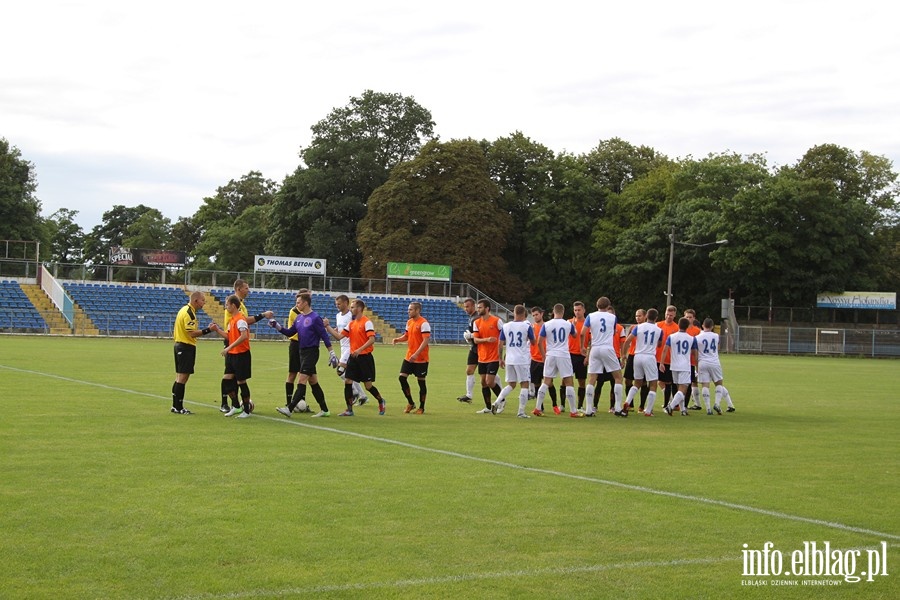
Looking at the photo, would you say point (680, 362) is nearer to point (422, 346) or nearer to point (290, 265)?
point (422, 346)

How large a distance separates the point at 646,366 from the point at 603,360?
43.7 inches

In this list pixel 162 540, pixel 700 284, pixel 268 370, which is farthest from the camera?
pixel 700 284

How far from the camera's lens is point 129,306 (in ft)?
185

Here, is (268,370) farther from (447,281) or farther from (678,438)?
(447,281)

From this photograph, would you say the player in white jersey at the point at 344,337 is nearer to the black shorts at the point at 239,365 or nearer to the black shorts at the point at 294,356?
the black shorts at the point at 294,356

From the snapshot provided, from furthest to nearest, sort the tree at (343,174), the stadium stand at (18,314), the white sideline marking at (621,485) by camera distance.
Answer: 1. the tree at (343,174)
2. the stadium stand at (18,314)
3. the white sideline marking at (621,485)

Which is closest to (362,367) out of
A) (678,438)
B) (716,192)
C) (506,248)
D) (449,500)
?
(678,438)

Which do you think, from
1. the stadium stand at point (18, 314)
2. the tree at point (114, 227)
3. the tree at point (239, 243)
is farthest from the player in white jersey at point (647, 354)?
the tree at point (114, 227)

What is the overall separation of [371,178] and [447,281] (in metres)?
13.5

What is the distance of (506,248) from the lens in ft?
249

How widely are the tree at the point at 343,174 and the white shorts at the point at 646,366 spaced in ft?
189

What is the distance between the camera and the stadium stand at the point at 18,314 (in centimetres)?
5084

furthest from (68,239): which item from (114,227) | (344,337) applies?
(344,337)

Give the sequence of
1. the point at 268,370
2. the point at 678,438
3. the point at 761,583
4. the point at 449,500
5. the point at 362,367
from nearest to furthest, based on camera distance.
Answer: the point at 761,583, the point at 449,500, the point at 678,438, the point at 362,367, the point at 268,370
